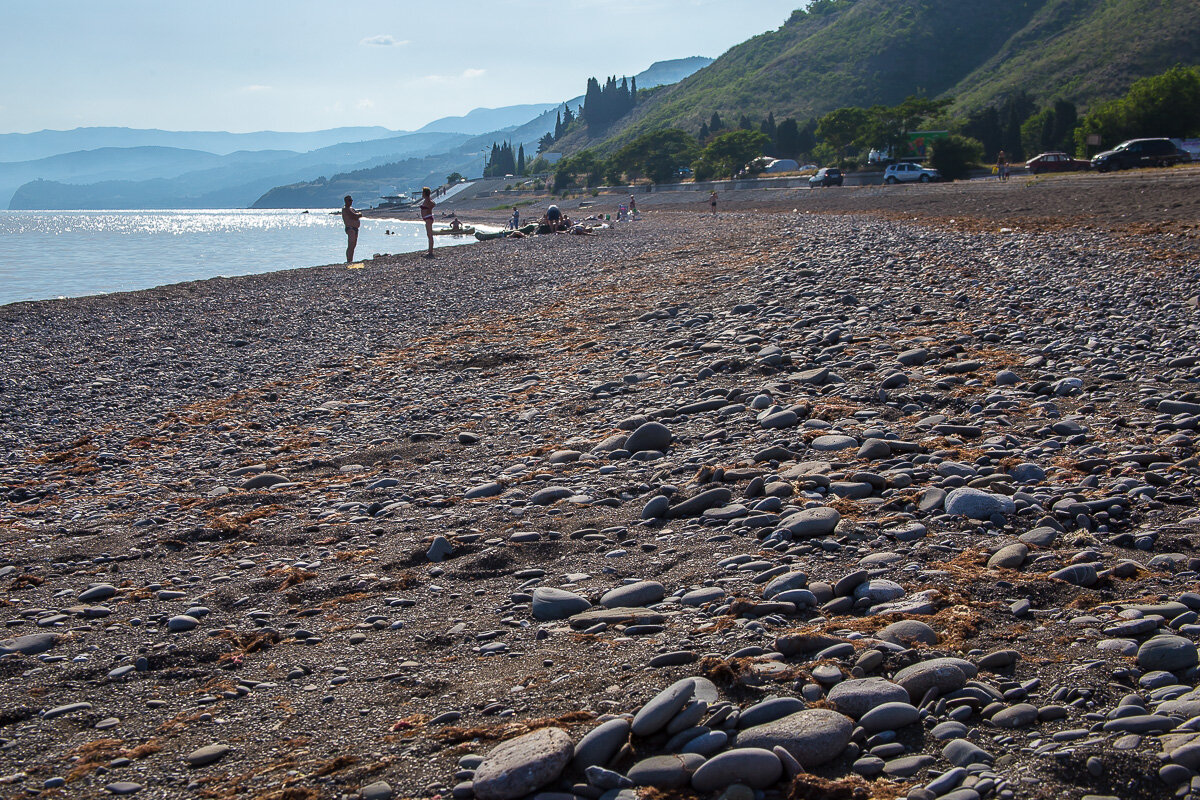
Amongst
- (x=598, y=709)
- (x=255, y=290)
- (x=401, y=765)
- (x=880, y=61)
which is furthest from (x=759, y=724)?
(x=880, y=61)

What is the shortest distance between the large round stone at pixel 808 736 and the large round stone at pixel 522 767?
62 centimetres

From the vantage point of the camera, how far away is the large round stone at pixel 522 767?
9.17 feet

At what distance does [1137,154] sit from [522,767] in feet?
159

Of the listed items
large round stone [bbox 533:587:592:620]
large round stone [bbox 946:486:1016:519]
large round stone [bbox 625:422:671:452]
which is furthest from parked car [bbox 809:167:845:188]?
large round stone [bbox 533:587:592:620]

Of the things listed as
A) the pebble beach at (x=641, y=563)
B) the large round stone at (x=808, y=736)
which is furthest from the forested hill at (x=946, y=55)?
the large round stone at (x=808, y=736)

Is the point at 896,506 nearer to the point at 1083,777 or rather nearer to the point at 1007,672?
the point at 1007,672

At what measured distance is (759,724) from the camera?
306cm

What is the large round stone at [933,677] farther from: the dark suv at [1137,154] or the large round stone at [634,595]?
the dark suv at [1137,154]

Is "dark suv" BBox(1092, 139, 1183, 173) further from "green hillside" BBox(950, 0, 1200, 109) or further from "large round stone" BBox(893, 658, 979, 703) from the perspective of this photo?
"green hillside" BBox(950, 0, 1200, 109)

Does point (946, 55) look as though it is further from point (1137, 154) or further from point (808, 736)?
point (808, 736)

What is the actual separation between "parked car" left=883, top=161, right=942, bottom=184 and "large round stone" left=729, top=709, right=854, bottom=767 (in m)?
54.8

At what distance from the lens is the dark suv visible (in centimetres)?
4097

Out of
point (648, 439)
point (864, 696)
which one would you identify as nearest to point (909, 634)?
point (864, 696)

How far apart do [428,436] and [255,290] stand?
1469cm
